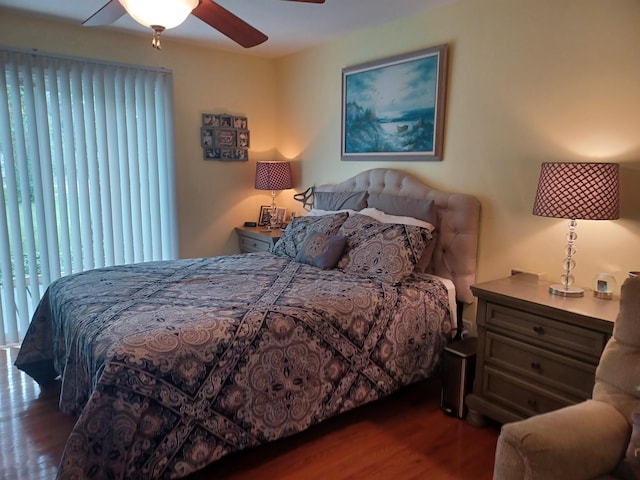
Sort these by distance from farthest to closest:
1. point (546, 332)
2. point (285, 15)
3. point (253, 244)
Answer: point (253, 244) → point (285, 15) → point (546, 332)

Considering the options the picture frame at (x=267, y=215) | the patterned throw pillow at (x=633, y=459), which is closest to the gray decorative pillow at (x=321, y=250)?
the picture frame at (x=267, y=215)

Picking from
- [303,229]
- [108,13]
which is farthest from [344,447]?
[108,13]

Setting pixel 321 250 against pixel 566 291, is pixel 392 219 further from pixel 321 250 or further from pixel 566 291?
pixel 566 291

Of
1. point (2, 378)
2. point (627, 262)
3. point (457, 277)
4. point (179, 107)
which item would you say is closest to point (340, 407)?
point (457, 277)

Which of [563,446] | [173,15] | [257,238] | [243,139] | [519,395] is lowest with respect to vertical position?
[519,395]

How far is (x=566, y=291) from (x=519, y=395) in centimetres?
56

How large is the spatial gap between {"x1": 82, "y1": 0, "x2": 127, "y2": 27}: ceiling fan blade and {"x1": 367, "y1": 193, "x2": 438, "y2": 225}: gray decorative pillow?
193 cm

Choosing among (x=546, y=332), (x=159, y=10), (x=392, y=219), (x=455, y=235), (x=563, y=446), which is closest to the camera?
(x=563, y=446)

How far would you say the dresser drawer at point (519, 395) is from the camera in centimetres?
Answer: 211

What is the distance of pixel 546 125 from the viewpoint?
2510 millimetres

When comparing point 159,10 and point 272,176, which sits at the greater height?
point 159,10

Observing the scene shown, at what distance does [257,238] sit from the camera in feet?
13.5

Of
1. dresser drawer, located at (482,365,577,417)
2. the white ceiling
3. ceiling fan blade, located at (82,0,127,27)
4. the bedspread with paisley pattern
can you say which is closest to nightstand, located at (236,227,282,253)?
the bedspread with paisley pattern

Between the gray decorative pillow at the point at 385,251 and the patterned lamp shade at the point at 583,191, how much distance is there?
783 millimetres
